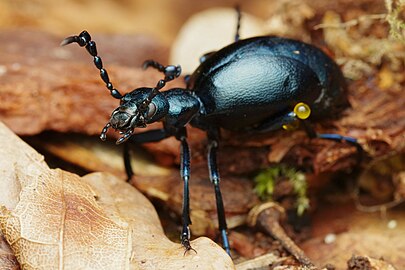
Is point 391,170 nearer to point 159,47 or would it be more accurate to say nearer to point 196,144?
point 196,144

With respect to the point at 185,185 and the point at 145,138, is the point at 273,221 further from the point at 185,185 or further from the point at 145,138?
the point at 145,138

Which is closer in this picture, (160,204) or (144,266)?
(144,266)

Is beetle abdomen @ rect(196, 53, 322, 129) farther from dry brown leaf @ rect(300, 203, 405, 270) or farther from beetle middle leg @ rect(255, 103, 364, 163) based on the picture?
dry brown leaf @ rect(300, 203, 405, 270)

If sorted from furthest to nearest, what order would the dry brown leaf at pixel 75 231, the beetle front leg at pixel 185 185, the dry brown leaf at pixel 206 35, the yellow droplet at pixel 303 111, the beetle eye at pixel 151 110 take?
the dry brown leaf at pixel 206 35 < the yellow droplet at pixel 303 111 < the beetle eye at pixel 151 110 < the beetle front leg at pixel 185 185 < the dry brown leaf at pixel 75 231

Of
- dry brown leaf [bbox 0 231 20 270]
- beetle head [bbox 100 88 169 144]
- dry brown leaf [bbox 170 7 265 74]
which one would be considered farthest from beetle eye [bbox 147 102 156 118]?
dry brown leaf [bbox 170 7 265 74]

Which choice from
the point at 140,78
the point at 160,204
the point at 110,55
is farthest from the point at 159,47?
the point at 160,204

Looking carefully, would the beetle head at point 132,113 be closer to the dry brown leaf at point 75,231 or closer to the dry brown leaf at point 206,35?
the dry brown leaf at point 75,231

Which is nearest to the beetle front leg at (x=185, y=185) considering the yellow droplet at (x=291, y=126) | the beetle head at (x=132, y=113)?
the beetle head at (x=132, y=113)
